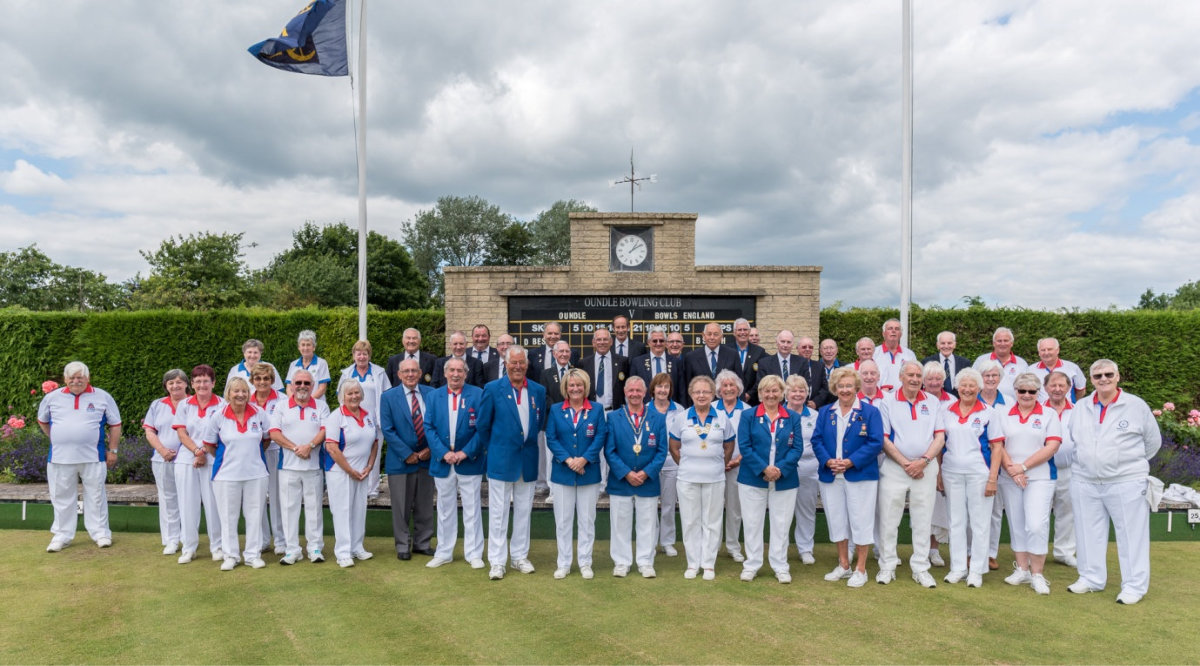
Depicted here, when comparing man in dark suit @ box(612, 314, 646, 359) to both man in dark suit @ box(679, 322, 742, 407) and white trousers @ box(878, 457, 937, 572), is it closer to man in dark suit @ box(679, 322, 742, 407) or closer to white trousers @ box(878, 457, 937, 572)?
man in dark suit @ box(679, 322, 742, 407)

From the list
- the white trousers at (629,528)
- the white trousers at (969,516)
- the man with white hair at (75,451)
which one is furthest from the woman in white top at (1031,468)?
the man with white hair at (75,451)

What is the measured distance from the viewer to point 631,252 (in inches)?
421

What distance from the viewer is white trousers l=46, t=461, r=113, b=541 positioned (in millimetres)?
6500

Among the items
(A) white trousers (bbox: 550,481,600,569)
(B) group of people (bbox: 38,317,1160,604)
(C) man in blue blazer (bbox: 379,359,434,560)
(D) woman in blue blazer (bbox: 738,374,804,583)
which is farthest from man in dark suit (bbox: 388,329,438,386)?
(D) woman in blue blazer (bbox: 738,374,804,583)

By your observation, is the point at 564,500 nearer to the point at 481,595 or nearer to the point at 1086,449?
the point at 481,595

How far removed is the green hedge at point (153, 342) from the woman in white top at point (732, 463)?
644 centimetres

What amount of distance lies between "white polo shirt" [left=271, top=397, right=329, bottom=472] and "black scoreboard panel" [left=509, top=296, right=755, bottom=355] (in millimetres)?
4840

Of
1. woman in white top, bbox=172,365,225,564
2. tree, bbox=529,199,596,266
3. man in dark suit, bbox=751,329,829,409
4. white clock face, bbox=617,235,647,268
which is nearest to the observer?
woman in white top, bbox=172,365,225,564

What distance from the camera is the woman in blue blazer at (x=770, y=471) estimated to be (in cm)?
543

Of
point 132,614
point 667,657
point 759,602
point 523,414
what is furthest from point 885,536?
point 132,614

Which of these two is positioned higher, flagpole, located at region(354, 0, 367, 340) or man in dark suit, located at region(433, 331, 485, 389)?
flagpole, located at region(354, 0, 367, 340)

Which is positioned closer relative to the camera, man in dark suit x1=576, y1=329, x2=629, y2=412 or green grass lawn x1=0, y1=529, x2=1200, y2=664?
green grass lawn x1=0, y1=529, x2=1200, y2=664

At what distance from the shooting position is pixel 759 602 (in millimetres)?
4969

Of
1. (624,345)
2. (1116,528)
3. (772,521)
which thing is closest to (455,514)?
(772,521)
